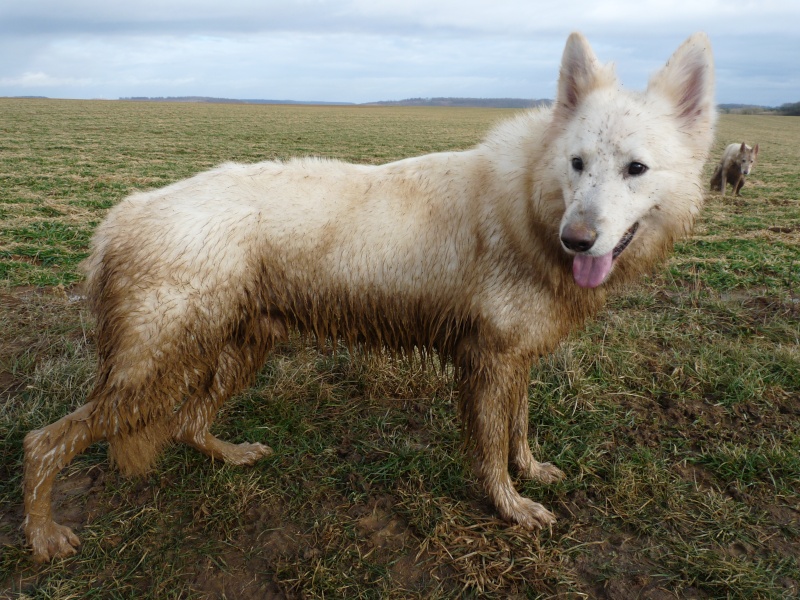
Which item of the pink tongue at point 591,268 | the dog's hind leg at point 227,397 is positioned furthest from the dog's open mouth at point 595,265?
the dog's hind leg at point 227,397

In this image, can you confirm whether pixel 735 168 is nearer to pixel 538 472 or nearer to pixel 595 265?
pixel 538 472

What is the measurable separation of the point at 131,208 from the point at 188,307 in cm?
63

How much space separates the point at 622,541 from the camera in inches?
108

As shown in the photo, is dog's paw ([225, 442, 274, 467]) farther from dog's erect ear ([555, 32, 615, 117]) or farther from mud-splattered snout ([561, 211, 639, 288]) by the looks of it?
dog's erect ear ([555, 32, 615, 117])

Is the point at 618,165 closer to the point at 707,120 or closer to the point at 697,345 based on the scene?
the point at 707,120

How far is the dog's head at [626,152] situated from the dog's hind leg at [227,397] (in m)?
1.58

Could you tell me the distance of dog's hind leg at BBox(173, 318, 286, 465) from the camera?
112 inches

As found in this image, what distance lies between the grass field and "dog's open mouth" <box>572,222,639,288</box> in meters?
1.14

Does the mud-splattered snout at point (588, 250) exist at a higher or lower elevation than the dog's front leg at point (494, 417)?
higher

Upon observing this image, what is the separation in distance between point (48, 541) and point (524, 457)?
253 cm

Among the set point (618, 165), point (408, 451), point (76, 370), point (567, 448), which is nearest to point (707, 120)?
point (618, 165)

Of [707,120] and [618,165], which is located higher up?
[707,120]

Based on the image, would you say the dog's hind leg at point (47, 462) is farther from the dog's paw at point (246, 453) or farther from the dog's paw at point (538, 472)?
the dog's paw at point (538, 472)

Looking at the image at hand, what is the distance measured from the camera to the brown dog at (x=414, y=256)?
2344 millimetres
